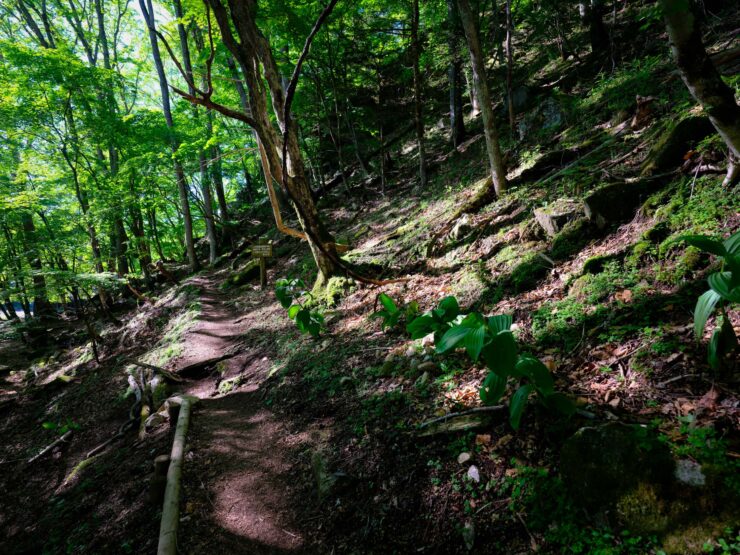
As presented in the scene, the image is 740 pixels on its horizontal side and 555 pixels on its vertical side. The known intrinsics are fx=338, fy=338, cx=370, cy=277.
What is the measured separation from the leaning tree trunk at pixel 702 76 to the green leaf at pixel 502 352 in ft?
8.36

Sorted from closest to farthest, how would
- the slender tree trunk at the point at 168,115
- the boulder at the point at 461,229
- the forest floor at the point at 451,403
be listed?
the forest floor at the point at 451,403 < the boulder at the point at 461,229 < the slender tree trunk at the point at 168,115

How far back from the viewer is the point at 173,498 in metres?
3.11

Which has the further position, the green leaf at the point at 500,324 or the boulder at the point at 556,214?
the boulder at the point at 556,214

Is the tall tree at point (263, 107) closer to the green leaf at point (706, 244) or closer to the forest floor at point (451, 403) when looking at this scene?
the forest floor at point (451, 403)

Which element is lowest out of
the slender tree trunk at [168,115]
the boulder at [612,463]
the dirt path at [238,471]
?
the dirt path at [238,471]

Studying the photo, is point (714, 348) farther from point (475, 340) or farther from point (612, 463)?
point (475, 340)

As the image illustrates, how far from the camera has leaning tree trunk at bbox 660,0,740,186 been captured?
8.20 feet

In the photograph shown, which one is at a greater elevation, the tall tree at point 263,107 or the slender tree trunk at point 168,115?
the slender tree trunk at point 168,115

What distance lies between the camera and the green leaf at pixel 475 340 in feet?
6.48

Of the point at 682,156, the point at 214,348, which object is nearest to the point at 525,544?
the point at 682,156

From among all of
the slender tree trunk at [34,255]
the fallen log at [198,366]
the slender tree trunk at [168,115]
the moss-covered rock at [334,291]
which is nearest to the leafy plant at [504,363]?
the moss-covered rock at [334,291]

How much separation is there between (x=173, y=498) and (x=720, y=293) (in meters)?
4.29

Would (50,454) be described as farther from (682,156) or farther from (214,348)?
(682,156)

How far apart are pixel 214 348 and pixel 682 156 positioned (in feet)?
27.1
